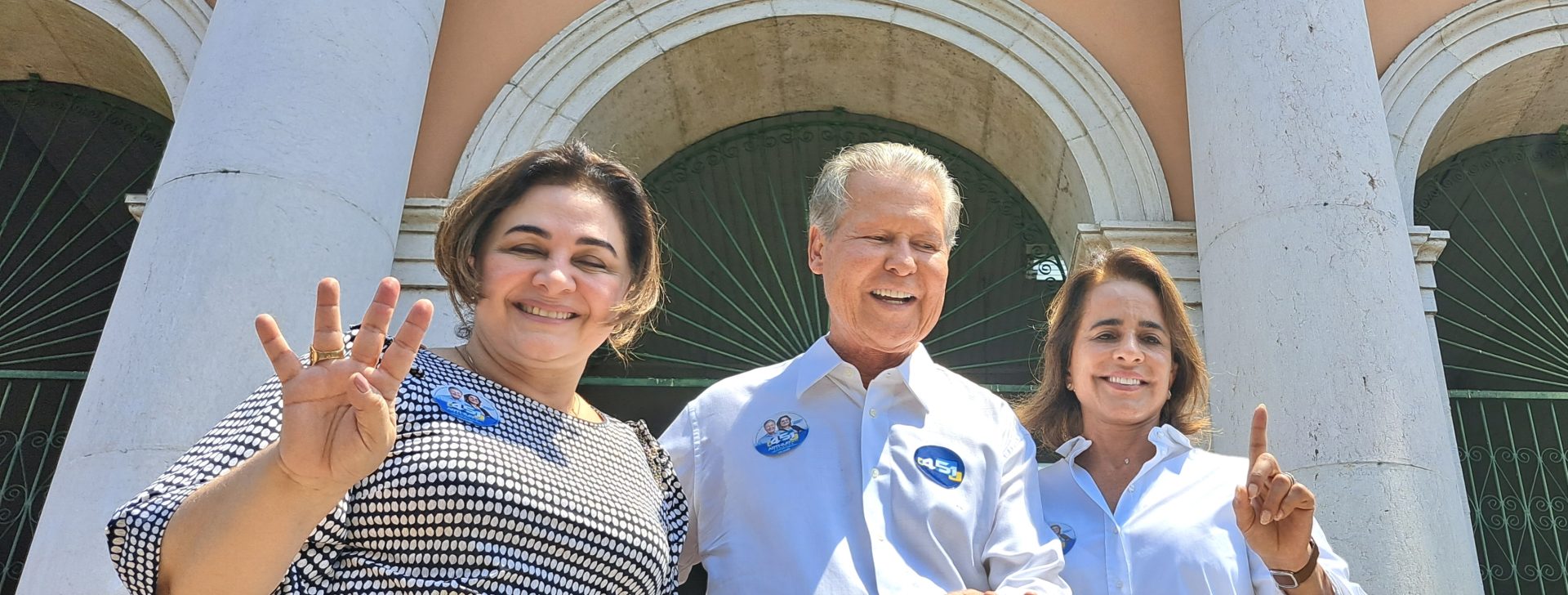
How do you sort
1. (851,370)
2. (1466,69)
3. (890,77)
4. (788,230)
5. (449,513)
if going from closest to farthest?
(449,513) < (851,370) < (1466,69) < (890,77) < (788,230)

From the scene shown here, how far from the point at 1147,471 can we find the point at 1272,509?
0.45 m

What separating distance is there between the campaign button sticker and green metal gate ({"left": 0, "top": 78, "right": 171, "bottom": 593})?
5236 millimetres

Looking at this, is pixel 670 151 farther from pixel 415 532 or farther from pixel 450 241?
pixel 415 532

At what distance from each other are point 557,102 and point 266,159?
1493 millimetres

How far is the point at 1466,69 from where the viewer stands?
5.90m

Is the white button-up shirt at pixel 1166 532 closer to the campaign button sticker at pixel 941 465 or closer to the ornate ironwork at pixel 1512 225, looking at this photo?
the campaign button sticker at pixel 941 465

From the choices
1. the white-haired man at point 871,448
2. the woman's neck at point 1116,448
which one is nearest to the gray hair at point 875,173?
the white-haired man at point 871,448

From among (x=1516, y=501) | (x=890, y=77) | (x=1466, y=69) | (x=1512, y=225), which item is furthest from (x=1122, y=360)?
(x=1512, y=225)

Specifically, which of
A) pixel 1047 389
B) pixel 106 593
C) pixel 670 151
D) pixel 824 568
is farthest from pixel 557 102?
pixel 824 568

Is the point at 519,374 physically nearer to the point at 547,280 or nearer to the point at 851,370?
the point at 547,280

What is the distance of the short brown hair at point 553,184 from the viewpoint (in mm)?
2156

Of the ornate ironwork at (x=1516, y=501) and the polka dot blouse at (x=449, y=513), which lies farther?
the ornate ironwork at (x=1516, y=501)

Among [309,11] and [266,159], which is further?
[309,11]

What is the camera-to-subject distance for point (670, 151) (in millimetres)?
6867
